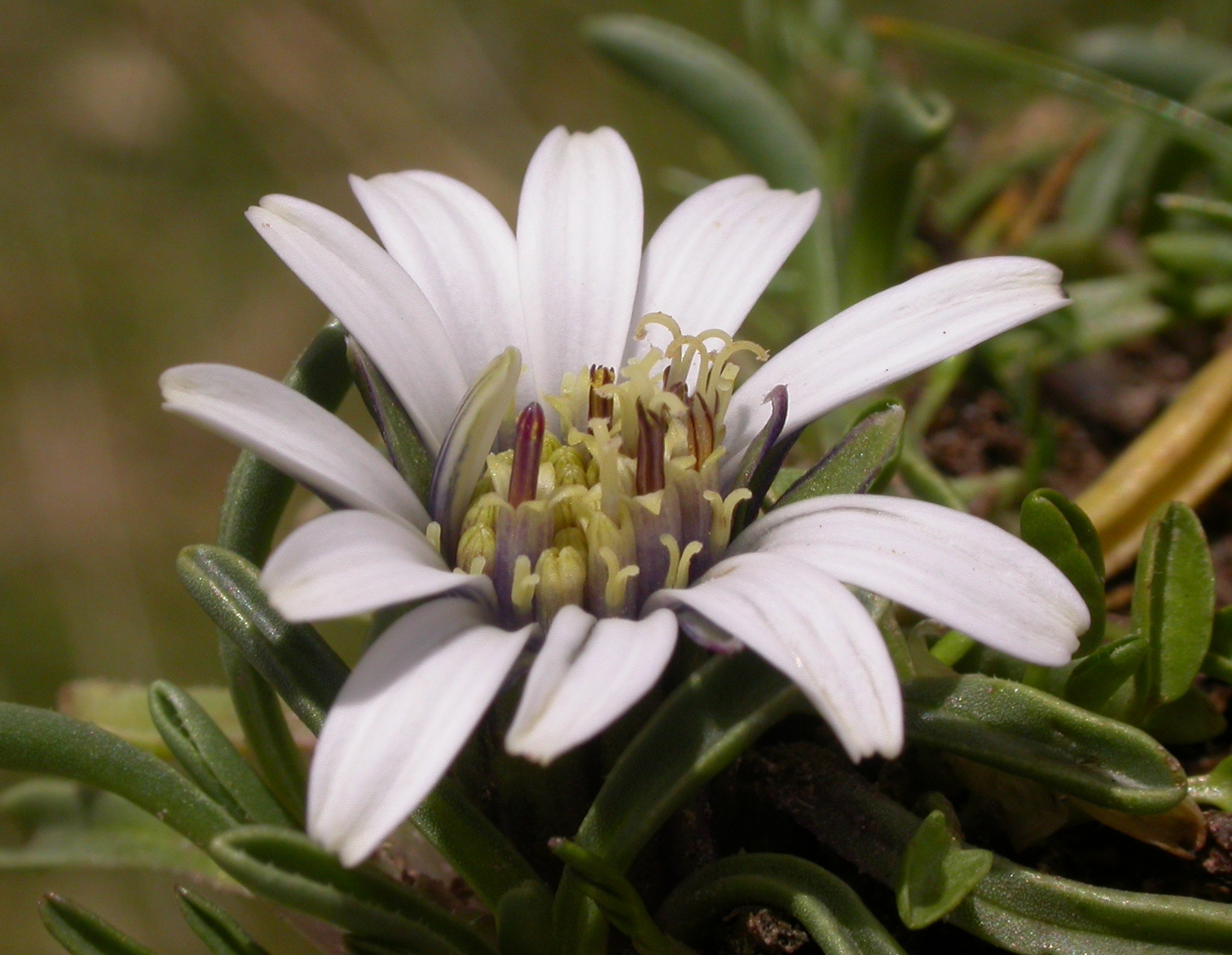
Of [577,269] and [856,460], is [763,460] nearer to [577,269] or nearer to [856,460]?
[856,460]

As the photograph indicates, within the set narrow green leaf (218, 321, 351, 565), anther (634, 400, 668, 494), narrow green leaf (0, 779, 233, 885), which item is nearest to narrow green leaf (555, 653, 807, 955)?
anther (634, 400, 668, 494)

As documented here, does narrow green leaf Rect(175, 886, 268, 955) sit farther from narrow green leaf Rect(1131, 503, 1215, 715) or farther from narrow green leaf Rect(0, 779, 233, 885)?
narrow green leaf Rect(1131, 503, 1215, 715)

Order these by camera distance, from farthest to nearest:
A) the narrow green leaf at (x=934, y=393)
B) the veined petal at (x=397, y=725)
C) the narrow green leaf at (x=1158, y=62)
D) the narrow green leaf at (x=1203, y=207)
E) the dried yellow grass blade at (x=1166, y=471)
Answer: the narrow green leaf at (x=1158, y=62) → the narrow green leaf at (x=934, y=393) → the narrow green leaf at (x=1203, y=207) → the dried yellow grass blade at (x=1166, y=471) → the veined petal at (x=397, y=725)

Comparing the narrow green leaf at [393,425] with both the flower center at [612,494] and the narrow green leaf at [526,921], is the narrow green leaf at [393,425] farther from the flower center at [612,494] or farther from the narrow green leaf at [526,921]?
the narrow green leaf at [526,921]

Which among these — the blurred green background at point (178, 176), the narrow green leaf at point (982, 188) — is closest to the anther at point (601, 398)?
the narrow green leaf at point (982, 188)

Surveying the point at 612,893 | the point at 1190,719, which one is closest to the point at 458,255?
the point at 612,893

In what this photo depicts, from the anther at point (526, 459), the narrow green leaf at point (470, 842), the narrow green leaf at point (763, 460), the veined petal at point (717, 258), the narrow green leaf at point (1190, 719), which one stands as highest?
the veined petal at point (717, 258)
